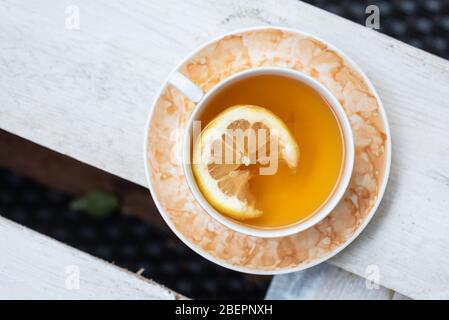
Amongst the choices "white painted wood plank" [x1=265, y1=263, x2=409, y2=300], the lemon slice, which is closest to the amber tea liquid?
the lemon slice

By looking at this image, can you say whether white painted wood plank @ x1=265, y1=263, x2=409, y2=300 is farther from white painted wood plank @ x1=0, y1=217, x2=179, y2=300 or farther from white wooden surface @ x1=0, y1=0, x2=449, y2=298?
white painted wood plank @ x1=0, y1=217, x2=179, y2=300

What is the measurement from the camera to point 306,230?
72cm

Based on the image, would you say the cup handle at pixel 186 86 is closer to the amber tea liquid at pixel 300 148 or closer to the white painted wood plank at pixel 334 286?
the amber tea liquid at pixel 300 148

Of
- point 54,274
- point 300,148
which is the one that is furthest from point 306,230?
point 54,274

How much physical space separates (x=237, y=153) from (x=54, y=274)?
292 mm

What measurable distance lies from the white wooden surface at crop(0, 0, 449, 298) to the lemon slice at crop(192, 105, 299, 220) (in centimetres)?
12

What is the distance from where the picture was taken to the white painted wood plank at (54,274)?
0.78 meters

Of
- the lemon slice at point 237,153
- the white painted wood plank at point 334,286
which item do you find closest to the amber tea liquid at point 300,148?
the lemon slice at point 237,153

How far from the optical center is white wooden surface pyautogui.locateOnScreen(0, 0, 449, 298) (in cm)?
74

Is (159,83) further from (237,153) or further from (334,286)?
(334,286)

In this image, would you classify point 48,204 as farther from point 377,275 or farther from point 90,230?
point 377,275

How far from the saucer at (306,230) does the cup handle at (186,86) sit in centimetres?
5

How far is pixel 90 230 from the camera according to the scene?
3.40ft

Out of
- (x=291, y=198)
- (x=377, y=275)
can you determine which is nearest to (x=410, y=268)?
(x=377, y=275)
